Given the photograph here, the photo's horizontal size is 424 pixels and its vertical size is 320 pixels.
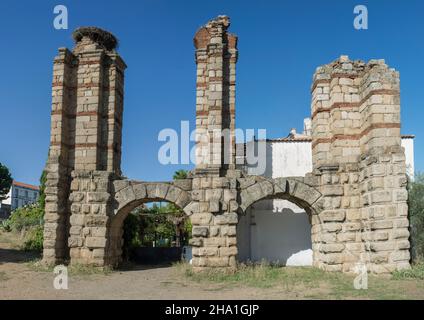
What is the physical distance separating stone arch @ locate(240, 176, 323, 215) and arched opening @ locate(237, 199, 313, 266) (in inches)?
139

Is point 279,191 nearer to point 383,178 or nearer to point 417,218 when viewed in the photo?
point 383,178

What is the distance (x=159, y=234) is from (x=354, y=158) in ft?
39.3

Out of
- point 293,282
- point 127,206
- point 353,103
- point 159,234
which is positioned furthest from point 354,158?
point 159,234

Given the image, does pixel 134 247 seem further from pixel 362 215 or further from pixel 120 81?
pixel 362 215

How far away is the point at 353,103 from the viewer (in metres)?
13.6

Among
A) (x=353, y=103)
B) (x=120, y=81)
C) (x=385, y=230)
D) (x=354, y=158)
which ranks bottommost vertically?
(x=385, y=230)

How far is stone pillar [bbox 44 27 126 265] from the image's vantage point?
13.8 metres

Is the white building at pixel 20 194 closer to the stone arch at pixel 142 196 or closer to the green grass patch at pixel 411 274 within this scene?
the stone arch at pixel 142 196

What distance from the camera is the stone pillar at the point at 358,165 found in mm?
11797

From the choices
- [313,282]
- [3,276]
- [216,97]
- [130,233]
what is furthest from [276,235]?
[3,276]

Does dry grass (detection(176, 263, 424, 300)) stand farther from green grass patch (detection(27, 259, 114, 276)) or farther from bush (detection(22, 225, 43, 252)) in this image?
bush (detection(22, 225, 43, 252))

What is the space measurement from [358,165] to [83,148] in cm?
842

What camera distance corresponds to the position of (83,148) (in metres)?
14.3

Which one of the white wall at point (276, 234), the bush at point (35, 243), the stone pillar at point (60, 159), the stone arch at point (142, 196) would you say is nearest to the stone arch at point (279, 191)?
the stone arch at point (142, 196)
